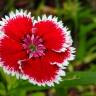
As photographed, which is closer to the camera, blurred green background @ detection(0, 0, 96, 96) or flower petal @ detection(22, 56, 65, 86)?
flower petal @ detection(22, 56, 65, 86)

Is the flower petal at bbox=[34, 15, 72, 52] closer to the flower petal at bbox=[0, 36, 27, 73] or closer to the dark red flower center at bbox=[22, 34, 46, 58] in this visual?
the dark red flower center at bbox=[22, 34, 46, 58]

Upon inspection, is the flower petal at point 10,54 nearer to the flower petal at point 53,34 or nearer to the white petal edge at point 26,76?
the white petal edge at point 26,76

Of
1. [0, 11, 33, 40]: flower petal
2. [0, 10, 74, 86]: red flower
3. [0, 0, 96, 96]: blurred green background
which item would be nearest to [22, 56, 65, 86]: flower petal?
[0, 10, 74, 86]: red flower

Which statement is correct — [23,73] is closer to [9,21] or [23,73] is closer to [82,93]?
[9,21]

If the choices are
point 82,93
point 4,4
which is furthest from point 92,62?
point 4,4

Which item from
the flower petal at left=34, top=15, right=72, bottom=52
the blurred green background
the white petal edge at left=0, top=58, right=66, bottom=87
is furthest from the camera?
the blurred green background

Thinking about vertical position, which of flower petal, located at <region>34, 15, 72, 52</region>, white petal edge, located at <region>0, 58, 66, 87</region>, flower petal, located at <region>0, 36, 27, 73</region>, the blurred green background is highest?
the blurred green background

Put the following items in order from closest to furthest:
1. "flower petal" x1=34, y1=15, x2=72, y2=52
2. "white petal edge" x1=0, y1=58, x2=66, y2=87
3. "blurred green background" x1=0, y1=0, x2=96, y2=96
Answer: "white petal edge" x1=0, y1=58, x2=66, y2=87 → "flower petal" x1=34, y1=15, x2=72, y2=52 → "blurred green background" x1=0, y1=0, x2=96, y2=96

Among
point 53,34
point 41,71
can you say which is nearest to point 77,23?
point 53,34
